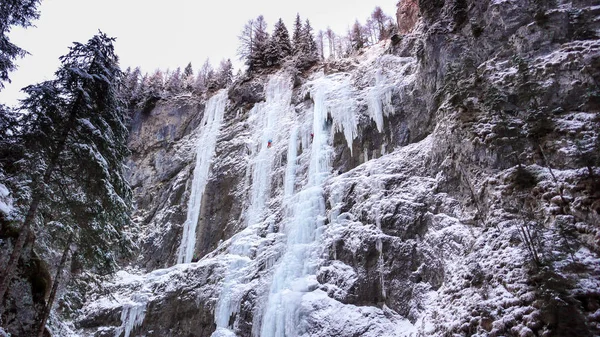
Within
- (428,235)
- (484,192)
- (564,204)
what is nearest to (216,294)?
(428,235)

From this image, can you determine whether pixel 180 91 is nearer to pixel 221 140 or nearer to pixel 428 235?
pixel 221 140

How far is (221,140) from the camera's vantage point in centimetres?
2819

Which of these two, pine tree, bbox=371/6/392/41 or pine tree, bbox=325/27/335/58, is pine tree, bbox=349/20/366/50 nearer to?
pine tree, bbox=371/6/392/41

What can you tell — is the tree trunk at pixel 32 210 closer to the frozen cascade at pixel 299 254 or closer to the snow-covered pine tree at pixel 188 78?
the frozen cascade at pixel 299 254

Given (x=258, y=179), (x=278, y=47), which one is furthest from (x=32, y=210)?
(x=278, y=47)

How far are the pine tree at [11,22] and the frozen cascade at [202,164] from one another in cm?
1488

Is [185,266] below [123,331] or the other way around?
the other way around

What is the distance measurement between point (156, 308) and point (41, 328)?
396 inches

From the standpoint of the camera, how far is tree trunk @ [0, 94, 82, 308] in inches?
315

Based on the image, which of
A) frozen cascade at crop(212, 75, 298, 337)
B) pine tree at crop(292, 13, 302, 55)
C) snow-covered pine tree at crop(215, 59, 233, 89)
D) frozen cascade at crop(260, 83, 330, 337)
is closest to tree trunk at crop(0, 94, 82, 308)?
frozen cascade at crop(260, 83, 330, 337)

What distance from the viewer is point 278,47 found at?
1312 inches

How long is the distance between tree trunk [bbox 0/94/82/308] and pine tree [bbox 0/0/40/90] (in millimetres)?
2457

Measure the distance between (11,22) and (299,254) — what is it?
42.5ft

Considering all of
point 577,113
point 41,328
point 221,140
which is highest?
point 221,140
